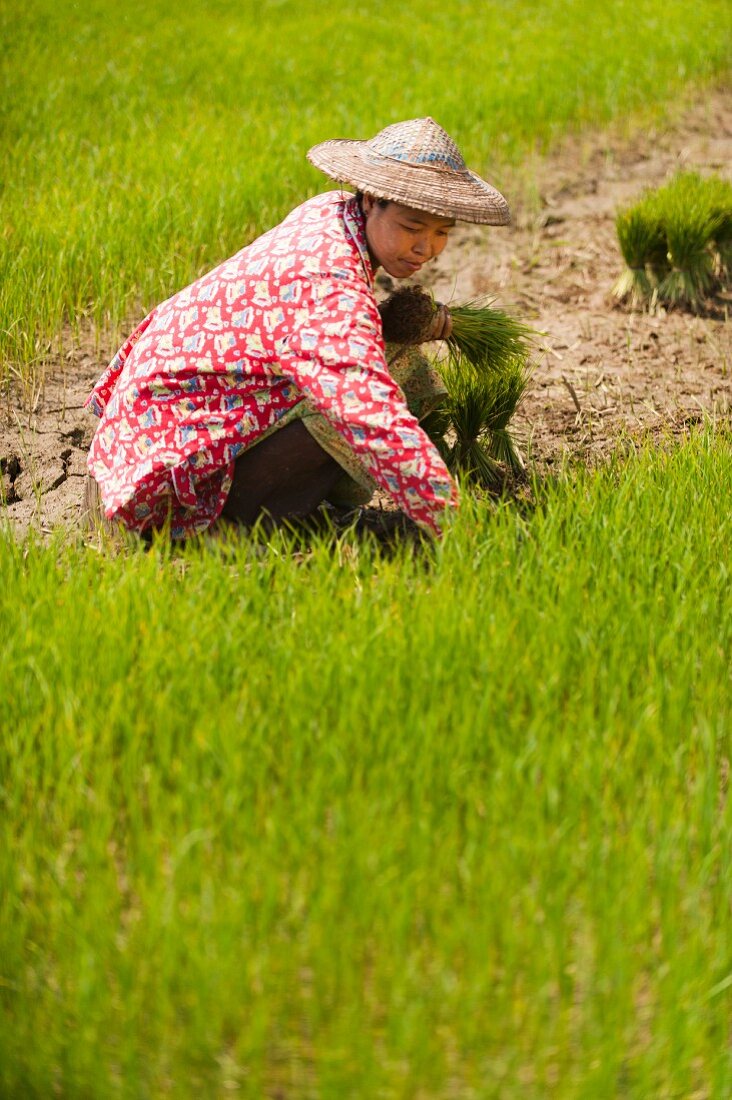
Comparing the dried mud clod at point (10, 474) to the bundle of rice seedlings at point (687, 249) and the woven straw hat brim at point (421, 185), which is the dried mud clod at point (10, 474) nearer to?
the woven straw hat brim at point (421, 185)

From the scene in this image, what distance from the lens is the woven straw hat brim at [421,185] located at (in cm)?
220

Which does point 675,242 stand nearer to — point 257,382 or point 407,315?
point 407,315

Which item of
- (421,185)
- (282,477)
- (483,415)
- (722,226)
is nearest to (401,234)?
(421,185)

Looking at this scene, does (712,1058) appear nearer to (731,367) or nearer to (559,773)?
(559,773)

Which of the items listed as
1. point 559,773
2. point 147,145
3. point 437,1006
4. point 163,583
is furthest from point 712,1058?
point 147,145

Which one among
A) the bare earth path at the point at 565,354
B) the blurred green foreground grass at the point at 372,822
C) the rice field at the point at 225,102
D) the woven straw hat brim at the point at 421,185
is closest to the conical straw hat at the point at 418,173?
the woven straw hat brim at the point at 421,185

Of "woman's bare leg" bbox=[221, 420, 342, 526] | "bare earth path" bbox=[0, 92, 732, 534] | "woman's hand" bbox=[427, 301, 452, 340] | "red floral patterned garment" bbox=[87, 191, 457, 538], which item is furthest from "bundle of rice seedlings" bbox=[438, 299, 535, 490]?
"red floral patterned garment" bbox=[87, 191, 457, 538]

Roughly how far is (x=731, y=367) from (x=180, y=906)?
275 centimetres

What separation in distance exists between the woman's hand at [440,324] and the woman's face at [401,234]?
26 centimetres

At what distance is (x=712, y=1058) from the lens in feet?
4.56

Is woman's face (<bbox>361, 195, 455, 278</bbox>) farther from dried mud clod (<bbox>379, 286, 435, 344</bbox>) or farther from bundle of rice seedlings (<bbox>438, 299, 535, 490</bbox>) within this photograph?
bundle of rice seedlings (<bbox>438, 299, 535, 490</bbox>)

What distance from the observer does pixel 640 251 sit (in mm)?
4086

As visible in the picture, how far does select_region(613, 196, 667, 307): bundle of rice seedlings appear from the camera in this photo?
13.3 feet

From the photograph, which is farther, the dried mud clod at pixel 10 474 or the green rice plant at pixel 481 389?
the dried mud clod at pixel 10 474
